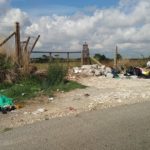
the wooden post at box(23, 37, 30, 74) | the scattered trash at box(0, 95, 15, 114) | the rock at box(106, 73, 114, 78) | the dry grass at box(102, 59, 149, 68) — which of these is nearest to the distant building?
the dry grass at box(102, 59, 149, 68)

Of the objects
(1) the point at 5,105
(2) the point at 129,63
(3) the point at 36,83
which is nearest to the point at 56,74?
(3) the point at 36,83

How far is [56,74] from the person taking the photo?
63.5 feet

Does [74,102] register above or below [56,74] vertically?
below

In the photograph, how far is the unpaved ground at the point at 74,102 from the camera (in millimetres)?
11758

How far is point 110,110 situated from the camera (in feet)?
41.5

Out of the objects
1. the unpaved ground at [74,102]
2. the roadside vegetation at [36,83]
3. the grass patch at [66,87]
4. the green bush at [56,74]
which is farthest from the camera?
the green bush at [56,74]

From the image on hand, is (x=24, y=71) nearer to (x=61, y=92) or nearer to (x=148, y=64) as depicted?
(x=61, y=92)

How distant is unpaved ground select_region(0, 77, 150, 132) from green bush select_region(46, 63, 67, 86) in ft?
4.76

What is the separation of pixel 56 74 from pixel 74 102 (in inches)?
195

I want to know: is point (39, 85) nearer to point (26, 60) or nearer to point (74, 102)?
point (26, 60)

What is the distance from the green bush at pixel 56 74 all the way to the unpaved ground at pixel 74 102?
57.1 inches

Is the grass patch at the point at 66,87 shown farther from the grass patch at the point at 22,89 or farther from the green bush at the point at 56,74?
the grass patch at the point at 22,89

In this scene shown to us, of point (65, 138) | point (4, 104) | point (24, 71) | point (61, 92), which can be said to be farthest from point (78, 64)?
point (65, 138)

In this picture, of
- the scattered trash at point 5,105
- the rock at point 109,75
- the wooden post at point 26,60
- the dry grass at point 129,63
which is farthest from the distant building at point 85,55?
the scattered trash at point 5,105
